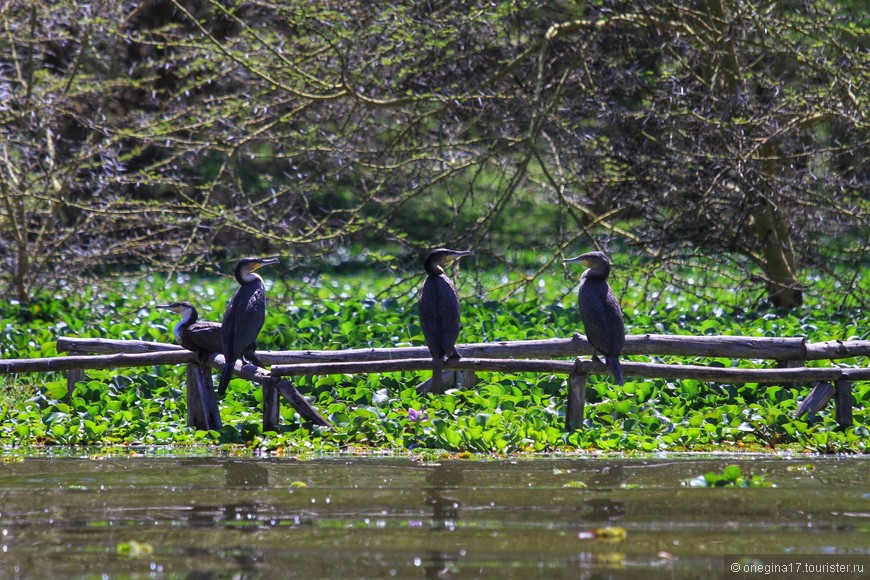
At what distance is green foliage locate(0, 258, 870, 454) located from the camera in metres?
7.29

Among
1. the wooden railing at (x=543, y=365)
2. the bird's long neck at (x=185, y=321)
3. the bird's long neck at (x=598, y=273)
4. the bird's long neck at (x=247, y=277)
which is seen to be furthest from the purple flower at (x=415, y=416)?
the bird's long neck at (x=185, y=321)

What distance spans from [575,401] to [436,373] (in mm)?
980

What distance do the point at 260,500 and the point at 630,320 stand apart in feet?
22.7

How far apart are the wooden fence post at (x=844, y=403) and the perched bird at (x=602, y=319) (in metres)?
1.46

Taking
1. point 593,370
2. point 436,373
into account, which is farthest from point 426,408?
point 593,370

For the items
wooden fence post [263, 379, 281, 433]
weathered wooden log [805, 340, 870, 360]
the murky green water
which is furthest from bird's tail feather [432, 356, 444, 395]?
weathered wooden log [805, 340, 870, 360]

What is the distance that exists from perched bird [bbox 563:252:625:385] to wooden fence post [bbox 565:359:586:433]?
7.6 inches

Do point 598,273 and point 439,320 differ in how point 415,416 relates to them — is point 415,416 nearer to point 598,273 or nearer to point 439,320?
point 439,320

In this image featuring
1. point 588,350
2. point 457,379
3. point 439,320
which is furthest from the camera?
point 457,379

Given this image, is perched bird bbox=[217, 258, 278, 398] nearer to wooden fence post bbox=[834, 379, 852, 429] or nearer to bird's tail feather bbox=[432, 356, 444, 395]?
bird's tail feather bbox=[432, 356, 444, 395]

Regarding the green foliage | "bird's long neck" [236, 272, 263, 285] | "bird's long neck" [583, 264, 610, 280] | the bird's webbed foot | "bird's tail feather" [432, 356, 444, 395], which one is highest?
"bird's long neck" [236, 272, 263, 285]

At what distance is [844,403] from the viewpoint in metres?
7.54

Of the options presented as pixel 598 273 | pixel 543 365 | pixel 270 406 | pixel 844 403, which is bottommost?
pixel 844 403

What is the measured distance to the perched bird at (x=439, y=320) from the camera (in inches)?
300
